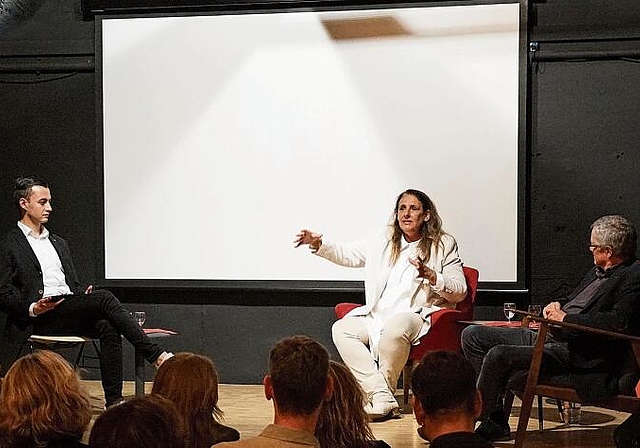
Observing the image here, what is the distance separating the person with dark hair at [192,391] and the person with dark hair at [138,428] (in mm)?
976

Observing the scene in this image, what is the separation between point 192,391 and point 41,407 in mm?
501

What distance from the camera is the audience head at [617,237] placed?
179 inches

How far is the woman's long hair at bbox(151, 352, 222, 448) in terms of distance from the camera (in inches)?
103

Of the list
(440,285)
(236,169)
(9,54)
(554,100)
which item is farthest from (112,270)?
(554,100)

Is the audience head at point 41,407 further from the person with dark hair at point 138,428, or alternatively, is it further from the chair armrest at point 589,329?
the chair armrest at point 589,329

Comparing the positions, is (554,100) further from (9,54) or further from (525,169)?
(9,54)

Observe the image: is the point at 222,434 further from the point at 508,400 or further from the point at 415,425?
the point at 415,425

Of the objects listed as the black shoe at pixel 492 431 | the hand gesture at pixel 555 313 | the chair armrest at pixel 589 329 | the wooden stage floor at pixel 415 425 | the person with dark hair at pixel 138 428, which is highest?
the person with dark hair at pixel 138 428

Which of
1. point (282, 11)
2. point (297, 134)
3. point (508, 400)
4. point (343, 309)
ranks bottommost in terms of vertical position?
point (508, 400)

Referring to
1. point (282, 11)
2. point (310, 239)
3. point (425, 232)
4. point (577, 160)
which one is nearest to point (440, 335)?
point (425, 232)

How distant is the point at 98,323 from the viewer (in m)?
5.51

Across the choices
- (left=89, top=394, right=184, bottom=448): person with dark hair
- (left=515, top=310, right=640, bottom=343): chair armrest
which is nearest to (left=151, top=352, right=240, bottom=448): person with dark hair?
(left=89, top=394, right=184, bottom=448): person with dark hair

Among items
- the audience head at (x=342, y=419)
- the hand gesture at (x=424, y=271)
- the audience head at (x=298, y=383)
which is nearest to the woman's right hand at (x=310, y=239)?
the hand gesture at (x=424, y=271)

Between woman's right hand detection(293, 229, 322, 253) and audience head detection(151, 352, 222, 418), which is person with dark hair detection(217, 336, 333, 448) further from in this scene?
woman's right hand detection(293, 229, 322, 253)
